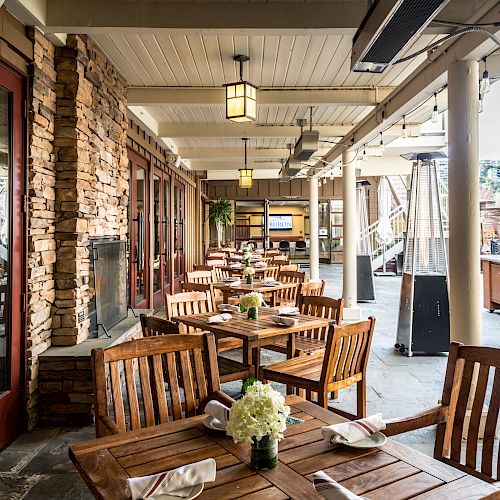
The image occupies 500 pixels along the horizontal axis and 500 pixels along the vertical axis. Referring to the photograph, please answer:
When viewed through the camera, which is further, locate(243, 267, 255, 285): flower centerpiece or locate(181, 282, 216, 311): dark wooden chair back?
locate(243, 267, 255, 285): flower centerpiece

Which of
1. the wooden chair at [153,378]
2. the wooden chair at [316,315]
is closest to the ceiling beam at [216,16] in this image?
the wooden chair at [316,315]

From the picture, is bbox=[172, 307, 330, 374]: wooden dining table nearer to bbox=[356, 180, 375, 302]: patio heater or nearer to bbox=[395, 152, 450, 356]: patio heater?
bbox=[395, 152, 450, 356]: patio heater

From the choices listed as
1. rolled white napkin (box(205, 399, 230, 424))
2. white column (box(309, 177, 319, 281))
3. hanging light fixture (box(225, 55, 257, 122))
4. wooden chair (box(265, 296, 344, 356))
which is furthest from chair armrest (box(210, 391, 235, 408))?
white column (box(309, 177, 319, 281))

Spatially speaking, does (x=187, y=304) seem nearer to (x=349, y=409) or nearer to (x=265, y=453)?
(x=349, y=409)

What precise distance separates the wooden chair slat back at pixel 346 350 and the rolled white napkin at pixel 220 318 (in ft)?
3.27

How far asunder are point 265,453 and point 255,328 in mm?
1935

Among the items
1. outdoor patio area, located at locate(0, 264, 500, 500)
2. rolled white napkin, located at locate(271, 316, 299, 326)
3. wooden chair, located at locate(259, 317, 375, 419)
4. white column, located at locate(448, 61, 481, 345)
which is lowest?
outdoor patio area, located at locate(0, 264, 500, 500)

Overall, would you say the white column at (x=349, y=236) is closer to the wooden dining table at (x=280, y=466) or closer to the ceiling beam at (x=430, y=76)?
the ceiling beam at (x=430, y=76)

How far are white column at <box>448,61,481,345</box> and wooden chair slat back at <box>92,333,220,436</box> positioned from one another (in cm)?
222

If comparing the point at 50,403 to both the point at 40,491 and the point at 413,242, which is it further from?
the point at 413,242

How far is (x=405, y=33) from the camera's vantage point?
2.47 m

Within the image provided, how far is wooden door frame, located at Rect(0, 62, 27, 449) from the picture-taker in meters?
3.13

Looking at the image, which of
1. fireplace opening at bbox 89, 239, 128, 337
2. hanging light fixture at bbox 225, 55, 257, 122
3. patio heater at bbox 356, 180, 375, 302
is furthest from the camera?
patio heater at bbox 356, 180, 375, 302

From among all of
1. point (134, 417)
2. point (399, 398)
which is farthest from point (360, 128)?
point (134, 417)
